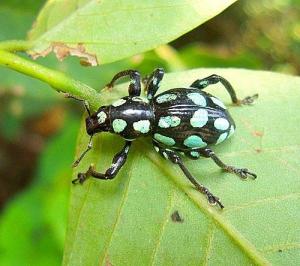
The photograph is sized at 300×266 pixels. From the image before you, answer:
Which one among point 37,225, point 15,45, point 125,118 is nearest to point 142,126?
point 125,118

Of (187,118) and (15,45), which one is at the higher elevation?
(15,45)

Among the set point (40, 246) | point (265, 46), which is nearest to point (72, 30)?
point (40, 246)

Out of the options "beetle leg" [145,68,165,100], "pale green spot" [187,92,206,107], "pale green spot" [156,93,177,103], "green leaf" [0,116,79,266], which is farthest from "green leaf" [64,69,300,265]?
"green leaf" [0,116,79,266]

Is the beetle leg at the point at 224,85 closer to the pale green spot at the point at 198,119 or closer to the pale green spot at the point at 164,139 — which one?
the pale green spot at the point at 198,119

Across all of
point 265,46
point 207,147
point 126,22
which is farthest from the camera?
point 265,46

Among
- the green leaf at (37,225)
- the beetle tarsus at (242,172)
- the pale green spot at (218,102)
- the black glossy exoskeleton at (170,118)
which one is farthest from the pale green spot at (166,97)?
the green leaf at (37,225)

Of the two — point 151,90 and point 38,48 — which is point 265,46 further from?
point 38,48

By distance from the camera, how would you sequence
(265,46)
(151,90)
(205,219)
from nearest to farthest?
(205,219) → (151,90) → (265,46)

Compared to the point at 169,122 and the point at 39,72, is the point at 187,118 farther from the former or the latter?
the point at 39,72
